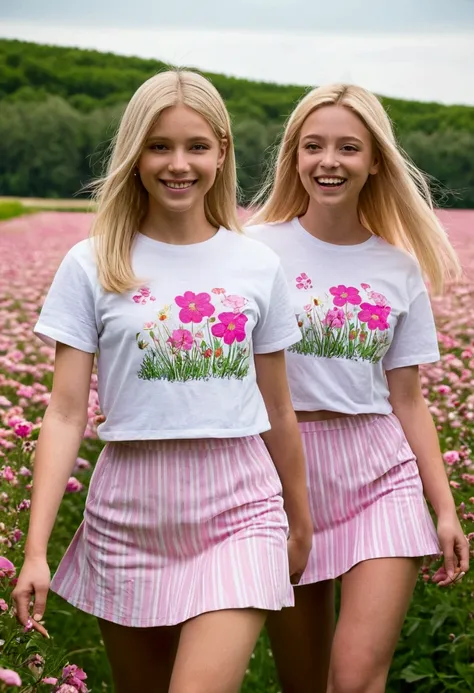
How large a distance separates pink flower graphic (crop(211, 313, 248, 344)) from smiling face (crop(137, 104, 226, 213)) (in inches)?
10.9

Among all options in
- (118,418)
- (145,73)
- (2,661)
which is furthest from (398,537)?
(145,73)

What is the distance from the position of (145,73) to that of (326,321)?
4825mm

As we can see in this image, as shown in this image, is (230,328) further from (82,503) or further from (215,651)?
(82,503)

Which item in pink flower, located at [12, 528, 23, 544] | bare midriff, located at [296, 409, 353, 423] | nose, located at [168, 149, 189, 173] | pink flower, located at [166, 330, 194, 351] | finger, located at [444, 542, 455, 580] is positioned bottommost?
finger, located at [444, 542, 455, 580]

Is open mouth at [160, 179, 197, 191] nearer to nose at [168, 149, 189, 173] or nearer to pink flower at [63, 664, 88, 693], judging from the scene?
nose at [168, 149, 189, 173]

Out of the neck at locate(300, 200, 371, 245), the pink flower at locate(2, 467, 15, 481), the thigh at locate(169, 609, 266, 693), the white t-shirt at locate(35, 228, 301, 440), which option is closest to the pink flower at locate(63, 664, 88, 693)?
the thigh at locate(169, 609, 266, 693)

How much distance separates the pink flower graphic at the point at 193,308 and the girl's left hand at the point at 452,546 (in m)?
0.97

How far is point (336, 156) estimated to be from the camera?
3.41 metres

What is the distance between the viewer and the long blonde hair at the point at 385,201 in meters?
3.48

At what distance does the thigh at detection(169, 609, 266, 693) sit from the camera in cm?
254

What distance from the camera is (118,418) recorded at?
285cm

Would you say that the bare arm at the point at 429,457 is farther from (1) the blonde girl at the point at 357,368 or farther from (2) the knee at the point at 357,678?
(2) the knee at the point at 357,678

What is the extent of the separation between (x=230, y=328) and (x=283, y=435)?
35 cm

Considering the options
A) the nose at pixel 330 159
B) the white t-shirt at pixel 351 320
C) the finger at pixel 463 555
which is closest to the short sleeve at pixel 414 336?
the white t-shirt at pixel 351 320
